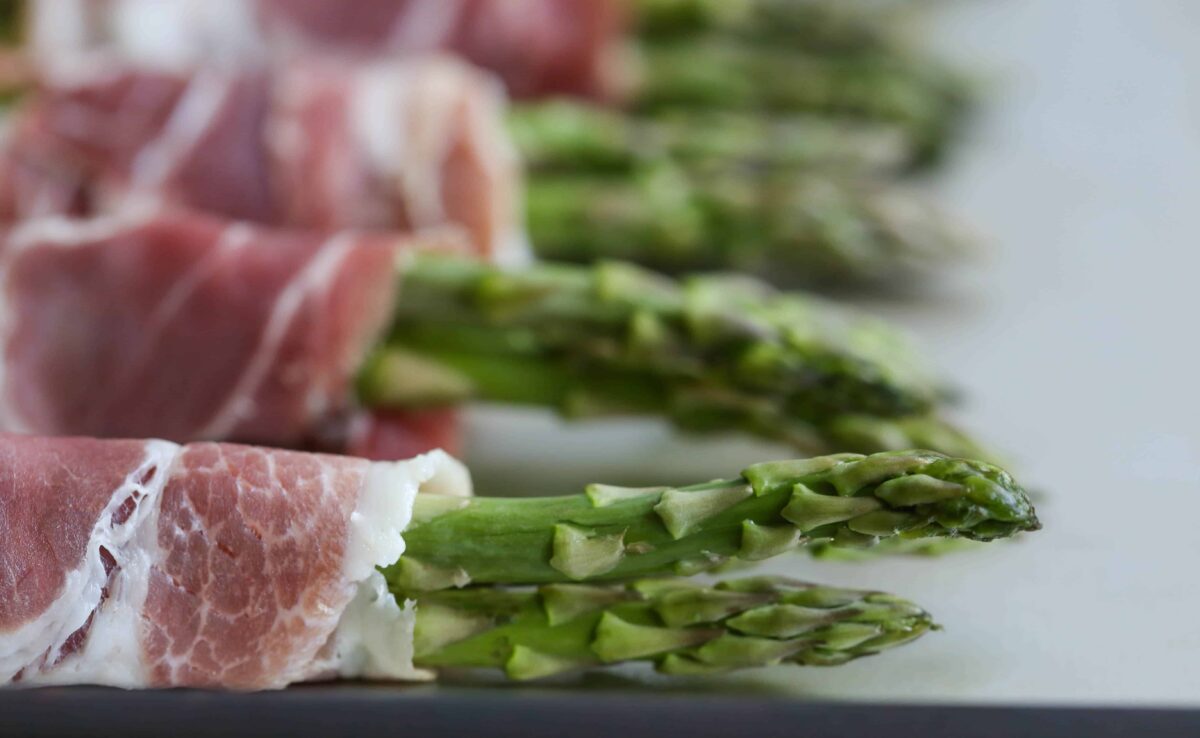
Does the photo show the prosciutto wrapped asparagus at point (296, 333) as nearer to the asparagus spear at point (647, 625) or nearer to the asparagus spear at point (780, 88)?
the asparagus spear at point (647, 625)

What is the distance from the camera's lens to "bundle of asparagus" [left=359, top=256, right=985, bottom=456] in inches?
61.6

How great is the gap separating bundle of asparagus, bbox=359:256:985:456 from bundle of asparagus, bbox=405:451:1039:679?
325 mm

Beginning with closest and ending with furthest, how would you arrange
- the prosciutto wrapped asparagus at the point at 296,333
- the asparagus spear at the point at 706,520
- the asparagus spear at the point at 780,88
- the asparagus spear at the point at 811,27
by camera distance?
the asparagus spear at the point at 706,520 → the prosciutto wrapped asparagus at the point at 296,333 → the asparagus spear at the point at 780,88 → the asparagus spear at the point at 811,27

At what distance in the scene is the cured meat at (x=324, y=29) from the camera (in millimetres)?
2170

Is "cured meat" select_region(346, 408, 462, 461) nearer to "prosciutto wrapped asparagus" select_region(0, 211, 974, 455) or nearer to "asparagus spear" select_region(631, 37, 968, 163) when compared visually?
"prosciutto wrapped asparagus" select_region(0, 211, 974, 455)

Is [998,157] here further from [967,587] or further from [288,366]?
[288,366]

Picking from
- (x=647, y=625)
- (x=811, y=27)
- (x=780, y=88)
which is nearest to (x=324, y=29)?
(x=780, y=88)

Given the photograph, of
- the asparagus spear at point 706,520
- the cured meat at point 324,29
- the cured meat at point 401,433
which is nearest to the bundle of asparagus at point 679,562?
the asparagus spear at point 706,520

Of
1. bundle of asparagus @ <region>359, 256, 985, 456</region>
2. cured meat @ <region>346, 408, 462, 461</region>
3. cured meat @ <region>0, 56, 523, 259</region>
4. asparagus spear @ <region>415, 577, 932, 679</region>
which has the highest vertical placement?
cured meat @ <region>0, 56, 523, 259</region>

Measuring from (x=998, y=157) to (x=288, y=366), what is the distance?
69.2 inches

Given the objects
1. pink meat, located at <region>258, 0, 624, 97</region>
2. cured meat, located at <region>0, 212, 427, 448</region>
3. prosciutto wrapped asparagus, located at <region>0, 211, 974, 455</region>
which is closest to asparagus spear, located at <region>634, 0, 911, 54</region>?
pink meat, located at <region>258, 0, 624, 97</region>

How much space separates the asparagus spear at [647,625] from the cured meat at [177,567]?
12 centimetres

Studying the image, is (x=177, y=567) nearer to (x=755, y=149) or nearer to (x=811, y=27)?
(x=755, y=149)

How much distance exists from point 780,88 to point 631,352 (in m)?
1.19
